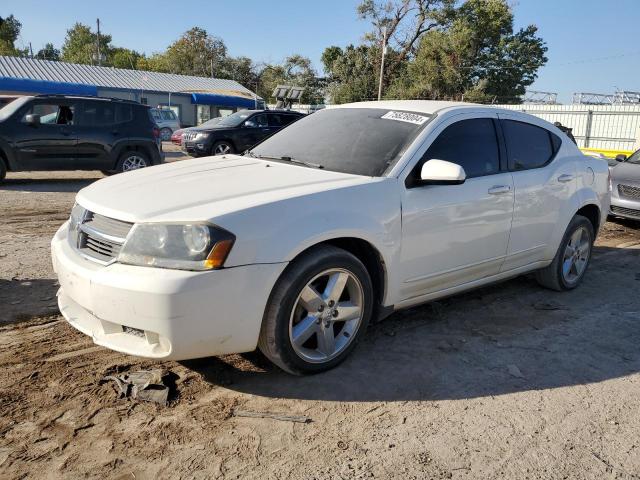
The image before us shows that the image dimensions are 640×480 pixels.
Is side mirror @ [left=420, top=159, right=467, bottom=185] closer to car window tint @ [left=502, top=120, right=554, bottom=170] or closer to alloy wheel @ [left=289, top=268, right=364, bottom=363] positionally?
alloy wheel @ [left=289, top=268, right=364, bottom=363]

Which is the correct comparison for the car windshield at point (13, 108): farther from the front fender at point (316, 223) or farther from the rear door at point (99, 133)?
the front fender at point (316, 223)

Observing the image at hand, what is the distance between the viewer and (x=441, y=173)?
11.3 ft

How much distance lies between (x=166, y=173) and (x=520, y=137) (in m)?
2.86

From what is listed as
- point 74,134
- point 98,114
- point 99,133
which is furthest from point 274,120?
point 74,134

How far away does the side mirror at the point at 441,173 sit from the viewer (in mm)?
3434

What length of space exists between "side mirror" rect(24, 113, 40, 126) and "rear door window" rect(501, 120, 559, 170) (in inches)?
360

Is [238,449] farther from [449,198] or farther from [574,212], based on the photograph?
[574,212]

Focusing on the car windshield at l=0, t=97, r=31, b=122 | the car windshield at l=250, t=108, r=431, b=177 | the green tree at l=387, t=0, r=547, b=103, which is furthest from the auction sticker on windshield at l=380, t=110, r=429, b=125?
the green tree at l=387, t=0, r=547, b=103

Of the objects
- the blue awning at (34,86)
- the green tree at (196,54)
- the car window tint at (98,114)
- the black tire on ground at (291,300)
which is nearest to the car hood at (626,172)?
the black tire on ground at (291,300)

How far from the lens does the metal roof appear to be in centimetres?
3650

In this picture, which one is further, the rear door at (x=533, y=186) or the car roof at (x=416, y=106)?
the rear door at (x=533, y=186)

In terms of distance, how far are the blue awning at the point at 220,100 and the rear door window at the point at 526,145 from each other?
118 ft

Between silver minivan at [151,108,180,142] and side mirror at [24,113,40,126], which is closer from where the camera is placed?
side mirror at [24,113,40,126]

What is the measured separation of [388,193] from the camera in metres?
3.42
